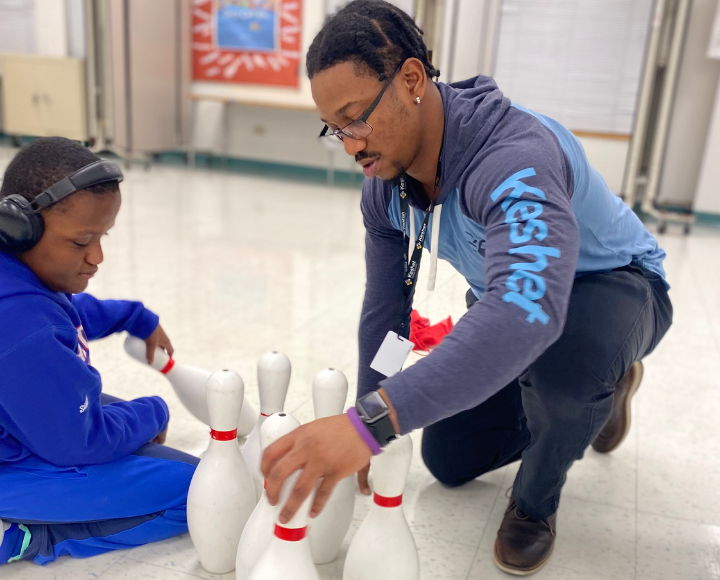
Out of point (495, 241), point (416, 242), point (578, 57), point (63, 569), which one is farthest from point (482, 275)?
point (578, 57)

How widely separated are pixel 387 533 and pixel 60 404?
1.83ft

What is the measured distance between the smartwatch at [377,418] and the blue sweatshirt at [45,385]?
0.56m

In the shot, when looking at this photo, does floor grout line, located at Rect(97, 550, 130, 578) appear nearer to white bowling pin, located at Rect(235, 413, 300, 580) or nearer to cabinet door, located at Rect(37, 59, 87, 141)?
white bowling pin, located at Rect(235, 413, 300, 580)

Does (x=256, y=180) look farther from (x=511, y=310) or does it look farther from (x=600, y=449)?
(x=511, y=310)

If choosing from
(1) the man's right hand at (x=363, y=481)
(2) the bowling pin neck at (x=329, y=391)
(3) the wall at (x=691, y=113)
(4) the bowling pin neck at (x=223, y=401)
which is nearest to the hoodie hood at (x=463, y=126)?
(2) the bowling pin neck at (x=329, y=391)

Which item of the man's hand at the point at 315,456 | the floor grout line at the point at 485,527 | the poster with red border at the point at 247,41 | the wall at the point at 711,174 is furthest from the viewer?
the poster with red border at the point at 247,41

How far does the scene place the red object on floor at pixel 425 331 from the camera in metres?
1.46

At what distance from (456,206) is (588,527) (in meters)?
0.76

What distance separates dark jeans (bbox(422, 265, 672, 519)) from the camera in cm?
117

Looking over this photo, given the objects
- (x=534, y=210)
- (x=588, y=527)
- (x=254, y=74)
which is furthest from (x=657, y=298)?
(x=254, y=74)

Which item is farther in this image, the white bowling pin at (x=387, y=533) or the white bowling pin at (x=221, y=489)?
the white bowling pin at (x=221, y=489)

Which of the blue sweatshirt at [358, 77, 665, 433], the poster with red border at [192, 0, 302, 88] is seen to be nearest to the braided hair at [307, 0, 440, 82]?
the blue sweatshirt at [358, 77, 665, 433]

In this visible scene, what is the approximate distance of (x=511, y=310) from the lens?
807mm

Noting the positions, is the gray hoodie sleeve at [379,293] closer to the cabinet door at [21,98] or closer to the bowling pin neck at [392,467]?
the bowling pin neck at [392,467]
